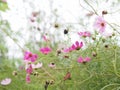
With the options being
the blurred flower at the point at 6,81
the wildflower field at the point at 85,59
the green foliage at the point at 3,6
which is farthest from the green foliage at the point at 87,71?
the green foliage at the point at 3,6

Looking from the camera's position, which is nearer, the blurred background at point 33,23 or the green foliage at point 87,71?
the green foliage at point 87,71

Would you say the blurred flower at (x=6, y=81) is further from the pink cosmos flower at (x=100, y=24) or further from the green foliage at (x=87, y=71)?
the pink cosmos flower at (x=100, y=24)

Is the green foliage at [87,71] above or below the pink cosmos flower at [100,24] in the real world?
below

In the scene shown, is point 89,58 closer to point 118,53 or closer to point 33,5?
point 118,53

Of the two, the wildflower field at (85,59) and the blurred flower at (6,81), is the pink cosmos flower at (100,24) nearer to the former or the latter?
the wildflower field at (85,59)

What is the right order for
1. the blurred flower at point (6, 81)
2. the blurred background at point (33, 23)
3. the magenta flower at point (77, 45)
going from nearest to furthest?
the magenta flower at point (77, 45)
the blurred flower at point (6, 81)
the blurred background at point (33, 23)

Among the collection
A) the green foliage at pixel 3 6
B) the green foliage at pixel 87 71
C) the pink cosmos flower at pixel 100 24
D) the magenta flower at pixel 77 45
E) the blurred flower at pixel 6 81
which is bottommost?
the blurred flower at pixel 6 81

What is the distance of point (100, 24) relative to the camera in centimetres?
178

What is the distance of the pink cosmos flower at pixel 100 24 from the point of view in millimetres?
1776

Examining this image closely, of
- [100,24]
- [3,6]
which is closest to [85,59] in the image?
[100,24]

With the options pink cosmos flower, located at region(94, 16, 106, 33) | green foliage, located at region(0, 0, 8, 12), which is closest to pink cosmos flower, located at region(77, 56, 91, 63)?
pink cosmos flower, located at region(94, 16, 106, 33)

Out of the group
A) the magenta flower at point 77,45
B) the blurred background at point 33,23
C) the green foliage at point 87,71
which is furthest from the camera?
the blurred background at point 33,23

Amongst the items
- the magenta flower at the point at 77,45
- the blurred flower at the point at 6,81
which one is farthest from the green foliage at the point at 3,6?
the magenta flower at the point at 77,45

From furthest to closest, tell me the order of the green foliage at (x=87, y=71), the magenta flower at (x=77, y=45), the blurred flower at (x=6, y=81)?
1. the blurred flower at (x=6, y=81)
2. the magenta flower at (x=77, y=45)
3. the green foliage at (x=87, y=71)
